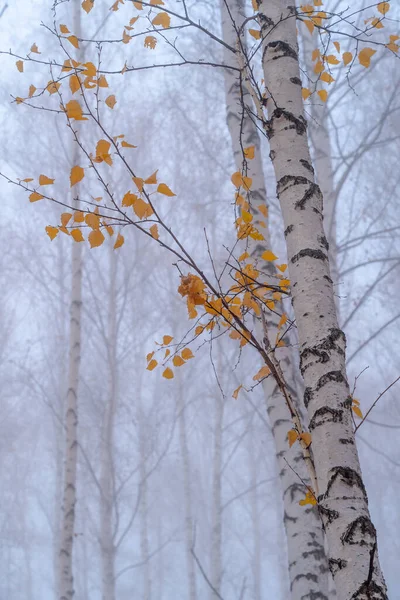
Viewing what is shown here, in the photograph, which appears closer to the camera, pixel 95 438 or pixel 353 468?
pixel 353 468

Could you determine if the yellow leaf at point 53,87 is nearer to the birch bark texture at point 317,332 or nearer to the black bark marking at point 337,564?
the birch bark texture at point 317,332

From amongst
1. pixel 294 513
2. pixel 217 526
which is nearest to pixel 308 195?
pixel 294 513

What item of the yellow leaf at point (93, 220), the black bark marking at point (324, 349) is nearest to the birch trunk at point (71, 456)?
the yellow leaf at point (93, 220)

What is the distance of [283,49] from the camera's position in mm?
1615

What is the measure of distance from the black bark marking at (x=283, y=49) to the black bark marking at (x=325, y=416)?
1.04 m

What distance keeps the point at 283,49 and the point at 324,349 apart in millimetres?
928

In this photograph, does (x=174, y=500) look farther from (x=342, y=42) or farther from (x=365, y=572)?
(x=365, y=572)

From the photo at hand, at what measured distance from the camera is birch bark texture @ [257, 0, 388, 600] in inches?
39.7

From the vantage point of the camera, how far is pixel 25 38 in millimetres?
8445

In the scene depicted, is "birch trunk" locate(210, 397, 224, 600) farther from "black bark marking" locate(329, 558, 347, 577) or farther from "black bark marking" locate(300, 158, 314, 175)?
"black bark marking" locate(329, 558, 347, 577)

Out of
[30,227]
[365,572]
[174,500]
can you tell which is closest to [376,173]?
[30,227]

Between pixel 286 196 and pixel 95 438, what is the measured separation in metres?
11.9

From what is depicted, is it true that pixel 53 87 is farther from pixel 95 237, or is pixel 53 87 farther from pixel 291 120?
pixel 291 120

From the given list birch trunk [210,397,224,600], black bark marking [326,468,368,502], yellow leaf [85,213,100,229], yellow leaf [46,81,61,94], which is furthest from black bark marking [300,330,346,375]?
birch trunk [210,397,224,600]
